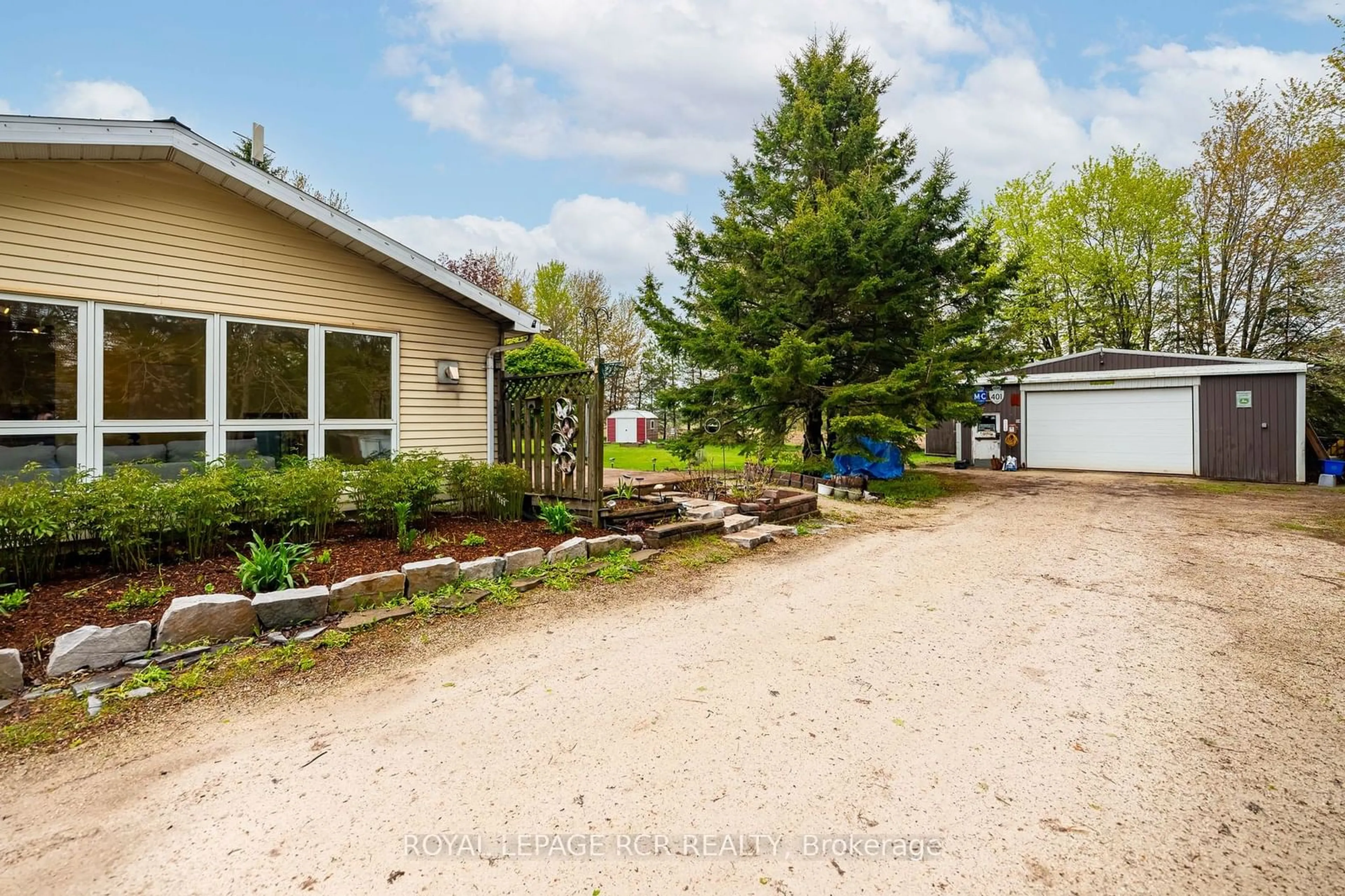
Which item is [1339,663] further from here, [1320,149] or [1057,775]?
[1320,149]

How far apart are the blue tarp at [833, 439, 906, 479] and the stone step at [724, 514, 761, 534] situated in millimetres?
4685

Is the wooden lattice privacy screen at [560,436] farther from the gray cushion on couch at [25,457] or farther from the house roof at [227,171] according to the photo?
the gray cushion on couch at [25,457]

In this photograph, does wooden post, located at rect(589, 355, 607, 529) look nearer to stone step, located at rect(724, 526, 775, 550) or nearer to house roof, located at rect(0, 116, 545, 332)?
stone step, located at rect(724, 526, 775, 550)

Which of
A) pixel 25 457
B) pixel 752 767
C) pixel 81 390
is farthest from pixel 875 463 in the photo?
pixel 25 457

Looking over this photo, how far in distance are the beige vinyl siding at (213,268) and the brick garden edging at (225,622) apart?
2.95 metres

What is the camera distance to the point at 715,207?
43.4 ft

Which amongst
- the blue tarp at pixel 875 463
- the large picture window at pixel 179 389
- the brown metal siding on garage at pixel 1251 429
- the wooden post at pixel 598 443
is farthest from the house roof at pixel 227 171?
the brown metal siding on garage at pixel 1251 429

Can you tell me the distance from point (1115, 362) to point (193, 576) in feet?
60.3

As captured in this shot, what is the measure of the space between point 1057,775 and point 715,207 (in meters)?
12.8

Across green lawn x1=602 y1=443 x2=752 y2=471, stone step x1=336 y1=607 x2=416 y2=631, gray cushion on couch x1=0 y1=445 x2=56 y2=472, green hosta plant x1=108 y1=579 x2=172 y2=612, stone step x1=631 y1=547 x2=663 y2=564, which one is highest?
gray cushion on couch x1=0 y1=445 x2=56 y2=472

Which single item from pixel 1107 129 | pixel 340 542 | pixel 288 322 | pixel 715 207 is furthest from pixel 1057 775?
pixel 1107 129

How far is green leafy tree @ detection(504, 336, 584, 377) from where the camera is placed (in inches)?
537

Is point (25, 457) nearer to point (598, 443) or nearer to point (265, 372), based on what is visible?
point (265, 372)

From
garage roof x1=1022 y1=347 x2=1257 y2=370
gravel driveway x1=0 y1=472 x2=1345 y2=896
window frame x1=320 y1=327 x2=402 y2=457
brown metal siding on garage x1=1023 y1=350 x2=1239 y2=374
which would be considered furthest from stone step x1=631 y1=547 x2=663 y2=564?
brown metal siding on garage x1=1023 y1=350 x2=1239 y2=374
